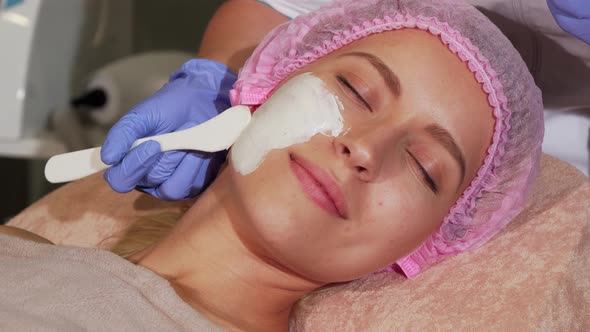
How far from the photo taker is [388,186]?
3.73 feet

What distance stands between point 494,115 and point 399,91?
0.58 feet

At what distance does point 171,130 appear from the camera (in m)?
1.31

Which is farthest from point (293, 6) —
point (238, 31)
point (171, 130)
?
point (171, 130)

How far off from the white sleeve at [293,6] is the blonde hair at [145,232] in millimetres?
471

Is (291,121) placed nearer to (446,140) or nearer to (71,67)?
(446,140)

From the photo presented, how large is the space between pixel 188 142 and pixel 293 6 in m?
0.46

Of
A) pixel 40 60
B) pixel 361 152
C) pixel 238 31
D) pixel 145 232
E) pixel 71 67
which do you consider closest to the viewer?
pixel 361 152

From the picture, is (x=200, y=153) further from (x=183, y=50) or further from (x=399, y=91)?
(x=183, y=50)

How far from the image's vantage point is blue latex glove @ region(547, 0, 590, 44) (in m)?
1.14

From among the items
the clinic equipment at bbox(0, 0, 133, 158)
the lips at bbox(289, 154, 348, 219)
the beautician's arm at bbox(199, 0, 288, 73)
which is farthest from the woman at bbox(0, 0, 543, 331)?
the clinic equipment at bbox(0, 0, 133, 158)

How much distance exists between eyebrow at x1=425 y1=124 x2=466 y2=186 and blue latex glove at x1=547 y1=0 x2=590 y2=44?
0.26 meters

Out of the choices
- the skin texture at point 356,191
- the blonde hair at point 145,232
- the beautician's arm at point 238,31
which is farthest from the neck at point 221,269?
the beautician's arm at point 238,31

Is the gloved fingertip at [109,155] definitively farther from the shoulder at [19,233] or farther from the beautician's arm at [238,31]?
the beautician's arm at [238,31]

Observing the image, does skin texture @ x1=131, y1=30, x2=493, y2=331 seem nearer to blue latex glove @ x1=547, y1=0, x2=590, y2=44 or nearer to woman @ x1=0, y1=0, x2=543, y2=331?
woman @ x1=0, y1=0, x2=543, y2=331
